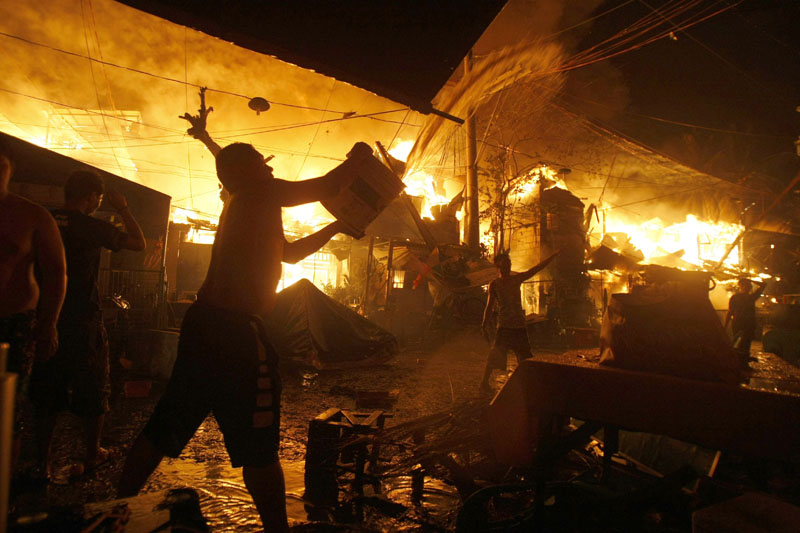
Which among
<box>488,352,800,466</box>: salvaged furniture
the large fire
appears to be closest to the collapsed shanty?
<box>488,352,800,466</box>: salvaged furniture

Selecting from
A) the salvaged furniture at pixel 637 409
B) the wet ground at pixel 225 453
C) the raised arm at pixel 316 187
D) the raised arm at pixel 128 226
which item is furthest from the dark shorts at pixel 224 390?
the raised arm at pixel 128 226

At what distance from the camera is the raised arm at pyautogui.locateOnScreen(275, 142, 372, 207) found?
74.7 inches

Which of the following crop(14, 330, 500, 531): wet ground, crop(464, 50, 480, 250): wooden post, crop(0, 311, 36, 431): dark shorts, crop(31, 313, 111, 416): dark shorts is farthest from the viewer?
crop(464, 50, 480, 250): wooden post

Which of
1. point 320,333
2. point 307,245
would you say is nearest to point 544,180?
point 320,333

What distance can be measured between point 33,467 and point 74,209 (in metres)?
2.13

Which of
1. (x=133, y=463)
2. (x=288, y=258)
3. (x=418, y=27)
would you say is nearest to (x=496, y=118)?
(x=418, y=27)

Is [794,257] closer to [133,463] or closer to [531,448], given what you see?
[531,448]

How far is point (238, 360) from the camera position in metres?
1.65

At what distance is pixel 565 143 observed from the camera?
814 inches

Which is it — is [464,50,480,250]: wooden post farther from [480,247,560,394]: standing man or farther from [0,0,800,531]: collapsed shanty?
[480,247,560,394]: standing man

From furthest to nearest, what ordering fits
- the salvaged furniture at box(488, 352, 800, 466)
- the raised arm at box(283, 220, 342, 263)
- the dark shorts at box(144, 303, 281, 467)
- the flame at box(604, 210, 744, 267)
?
the flame at box(604, 210, 744, 267), the raised arm at box(283, 220, 342, 263), the dark shorts at box(144, 303, 281, 467), the salvaged furniture at box(488, 352, 800, 466)

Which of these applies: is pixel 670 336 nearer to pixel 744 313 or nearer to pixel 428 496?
pixel 428 496

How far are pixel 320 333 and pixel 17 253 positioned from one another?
6.17 m

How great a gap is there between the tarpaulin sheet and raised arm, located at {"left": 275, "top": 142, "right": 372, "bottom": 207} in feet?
20.1
